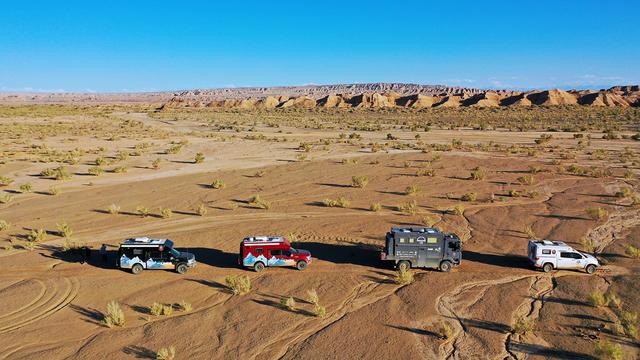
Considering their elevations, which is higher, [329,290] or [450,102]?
[450,102]

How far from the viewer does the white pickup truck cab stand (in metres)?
17.7

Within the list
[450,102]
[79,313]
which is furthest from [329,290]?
[450,102]

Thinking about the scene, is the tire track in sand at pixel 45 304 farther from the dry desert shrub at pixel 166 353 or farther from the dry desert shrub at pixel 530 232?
the dry desert shrub at pixel 530 232

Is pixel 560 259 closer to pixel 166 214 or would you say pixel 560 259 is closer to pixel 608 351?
pixel 608 351

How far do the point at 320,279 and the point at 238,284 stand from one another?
3234 mm

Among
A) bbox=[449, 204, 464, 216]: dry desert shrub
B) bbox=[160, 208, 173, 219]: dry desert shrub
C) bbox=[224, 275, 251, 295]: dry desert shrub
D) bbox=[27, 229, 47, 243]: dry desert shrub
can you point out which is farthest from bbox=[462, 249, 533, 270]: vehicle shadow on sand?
bbox=[27, 229, 47, 243]: dry desert shrub

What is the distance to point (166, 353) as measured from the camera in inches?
487

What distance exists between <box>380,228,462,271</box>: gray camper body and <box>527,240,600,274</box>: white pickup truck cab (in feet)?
10.3

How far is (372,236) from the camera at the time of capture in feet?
74.3

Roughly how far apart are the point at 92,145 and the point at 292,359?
163ft

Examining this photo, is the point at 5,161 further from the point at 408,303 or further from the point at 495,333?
the point at 495,333

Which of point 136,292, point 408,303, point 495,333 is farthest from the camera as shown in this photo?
point 136,292

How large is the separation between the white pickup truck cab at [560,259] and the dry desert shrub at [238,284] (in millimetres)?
11365

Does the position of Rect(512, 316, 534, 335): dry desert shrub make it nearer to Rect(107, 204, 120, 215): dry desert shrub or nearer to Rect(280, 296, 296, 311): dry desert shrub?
Rect(280, 296, 296, 311): dry desert shrub
